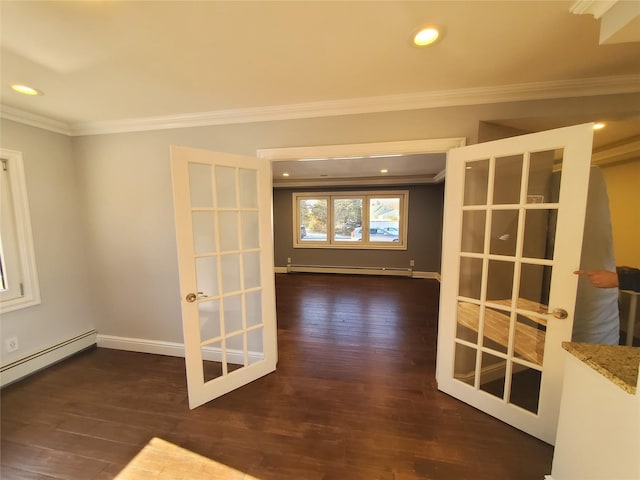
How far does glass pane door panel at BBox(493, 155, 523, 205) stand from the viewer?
68.6 inches

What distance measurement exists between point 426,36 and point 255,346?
265cm

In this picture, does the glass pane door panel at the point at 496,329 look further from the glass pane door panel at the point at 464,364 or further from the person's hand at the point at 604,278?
the person's hand at the point at 604,278

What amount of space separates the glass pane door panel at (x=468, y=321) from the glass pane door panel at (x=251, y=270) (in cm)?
172

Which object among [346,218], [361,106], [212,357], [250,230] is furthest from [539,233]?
[346,218]

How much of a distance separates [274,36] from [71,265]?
3026 millimetres

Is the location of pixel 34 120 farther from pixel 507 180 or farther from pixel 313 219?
pixel 313 219

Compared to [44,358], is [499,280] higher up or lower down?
higher up

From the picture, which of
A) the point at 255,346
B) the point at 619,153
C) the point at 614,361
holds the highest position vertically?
the point at 619,153

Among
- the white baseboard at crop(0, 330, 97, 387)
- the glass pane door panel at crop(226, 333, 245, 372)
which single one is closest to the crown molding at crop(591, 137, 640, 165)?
the glass pane door panel at crop(226, 333, 245, 372)

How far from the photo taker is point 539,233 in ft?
5.71

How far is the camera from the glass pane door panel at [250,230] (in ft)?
6.98

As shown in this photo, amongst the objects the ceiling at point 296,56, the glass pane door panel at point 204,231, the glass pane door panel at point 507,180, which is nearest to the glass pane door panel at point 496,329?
the glass pane door panel at point 507,180

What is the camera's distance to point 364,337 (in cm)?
300

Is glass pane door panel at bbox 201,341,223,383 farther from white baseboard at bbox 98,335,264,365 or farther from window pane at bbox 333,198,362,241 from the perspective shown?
window pane at bbox 333,198,362,241
